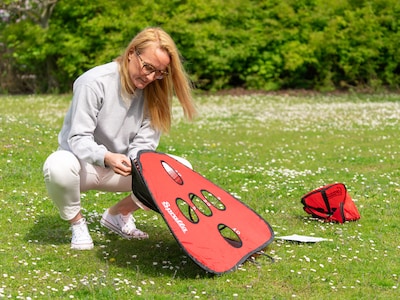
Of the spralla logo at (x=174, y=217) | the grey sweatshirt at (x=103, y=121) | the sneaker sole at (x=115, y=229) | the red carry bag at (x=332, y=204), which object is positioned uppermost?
the grey sweatshirt at (x=103, y=121)

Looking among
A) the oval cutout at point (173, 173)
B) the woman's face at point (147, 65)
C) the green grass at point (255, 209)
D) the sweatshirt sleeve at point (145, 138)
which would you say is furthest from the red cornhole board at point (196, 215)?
the woman's face at point (147, 65)

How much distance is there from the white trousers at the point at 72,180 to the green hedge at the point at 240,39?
15143 mm

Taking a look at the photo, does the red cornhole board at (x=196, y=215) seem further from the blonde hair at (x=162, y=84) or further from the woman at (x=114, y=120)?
the blonde hair at (x=162, y=84)

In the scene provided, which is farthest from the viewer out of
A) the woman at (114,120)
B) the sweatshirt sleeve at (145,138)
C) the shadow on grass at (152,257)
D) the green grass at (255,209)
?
the sweatshirt sleeve at (145,138)

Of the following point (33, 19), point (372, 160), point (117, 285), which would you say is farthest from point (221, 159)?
point (33, 19)

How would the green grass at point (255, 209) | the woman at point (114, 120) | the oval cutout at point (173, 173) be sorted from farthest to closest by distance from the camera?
1. the oval cutout at point (173, 173)
2. the woman at point (114, 120)
3. the green grass at point (255, 209)

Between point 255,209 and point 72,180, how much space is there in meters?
2.35

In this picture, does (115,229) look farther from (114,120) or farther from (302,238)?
(302,238)

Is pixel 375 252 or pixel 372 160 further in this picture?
pixel 372 160

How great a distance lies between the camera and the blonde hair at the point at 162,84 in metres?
5.25

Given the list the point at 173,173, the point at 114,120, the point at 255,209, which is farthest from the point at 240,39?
the point at 173,173

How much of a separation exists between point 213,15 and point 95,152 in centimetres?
1652

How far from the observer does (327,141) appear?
12195mm

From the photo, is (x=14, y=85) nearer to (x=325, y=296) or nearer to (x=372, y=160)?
(x=372, y=160)
